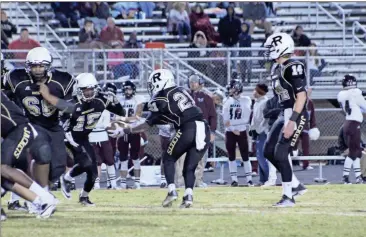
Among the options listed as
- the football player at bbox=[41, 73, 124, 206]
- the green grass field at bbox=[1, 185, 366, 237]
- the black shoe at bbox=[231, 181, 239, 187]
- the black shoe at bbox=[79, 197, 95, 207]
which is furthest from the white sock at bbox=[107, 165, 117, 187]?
the black shoe at bbox=[79, 197, 95, 207]

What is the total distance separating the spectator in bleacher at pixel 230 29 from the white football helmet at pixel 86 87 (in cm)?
718

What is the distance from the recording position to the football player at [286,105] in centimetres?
1260

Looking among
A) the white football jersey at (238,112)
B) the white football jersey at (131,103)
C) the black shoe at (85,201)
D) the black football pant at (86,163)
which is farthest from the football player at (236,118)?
the black shoe at (85,201)

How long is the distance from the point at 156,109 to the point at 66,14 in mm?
8706

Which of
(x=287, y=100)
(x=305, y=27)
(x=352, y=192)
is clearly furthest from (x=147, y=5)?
(x=287, y=100)

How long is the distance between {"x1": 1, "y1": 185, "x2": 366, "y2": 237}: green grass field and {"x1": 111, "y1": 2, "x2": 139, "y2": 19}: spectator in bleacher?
7.05 m

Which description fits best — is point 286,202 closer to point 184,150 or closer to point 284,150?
point 284,150

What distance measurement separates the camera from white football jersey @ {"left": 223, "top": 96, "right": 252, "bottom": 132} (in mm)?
18266

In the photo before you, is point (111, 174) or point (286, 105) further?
point (111, 174)

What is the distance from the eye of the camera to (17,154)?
11.4m

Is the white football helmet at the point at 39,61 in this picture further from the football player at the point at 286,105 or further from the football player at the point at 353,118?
the football player at the point at 353,118

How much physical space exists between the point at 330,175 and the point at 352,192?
4611mm

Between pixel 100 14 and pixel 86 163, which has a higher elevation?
pixel 100 14

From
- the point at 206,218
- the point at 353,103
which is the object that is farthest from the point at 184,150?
the point at 353,103
